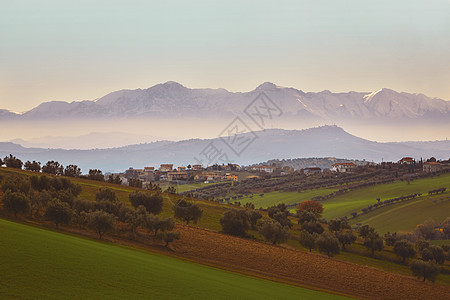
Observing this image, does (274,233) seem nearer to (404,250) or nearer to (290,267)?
(290,267)

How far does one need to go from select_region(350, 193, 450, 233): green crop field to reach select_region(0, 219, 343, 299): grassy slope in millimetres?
70237

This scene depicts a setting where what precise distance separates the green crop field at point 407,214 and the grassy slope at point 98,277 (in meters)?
70.2

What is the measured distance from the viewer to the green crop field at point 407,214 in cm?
9931

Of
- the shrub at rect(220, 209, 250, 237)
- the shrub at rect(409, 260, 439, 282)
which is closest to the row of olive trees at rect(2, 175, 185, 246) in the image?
the shrub at rect(220, 209, 250, 237)

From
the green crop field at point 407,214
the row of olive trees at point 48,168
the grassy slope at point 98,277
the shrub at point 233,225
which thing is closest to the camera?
the grassy slope at point 98,277

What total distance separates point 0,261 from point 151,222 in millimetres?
27533

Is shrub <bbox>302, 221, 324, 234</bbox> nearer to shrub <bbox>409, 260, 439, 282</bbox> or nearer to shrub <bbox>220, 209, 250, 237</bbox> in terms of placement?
shrub <bbox>220, 209, 250, 237</bbox>

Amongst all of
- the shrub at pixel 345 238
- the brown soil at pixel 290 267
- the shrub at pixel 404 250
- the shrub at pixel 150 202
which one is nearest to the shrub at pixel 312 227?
the shrub at pixel 345 238

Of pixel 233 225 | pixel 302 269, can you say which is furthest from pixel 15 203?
pixel 302 269

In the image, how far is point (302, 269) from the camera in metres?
45.8

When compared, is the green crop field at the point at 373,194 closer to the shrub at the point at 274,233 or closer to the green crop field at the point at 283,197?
the green crop field at the point at 283,197

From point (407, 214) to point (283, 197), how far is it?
1954 inches

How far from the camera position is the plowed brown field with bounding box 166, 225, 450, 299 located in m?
41.4

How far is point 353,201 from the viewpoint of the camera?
134 metres
